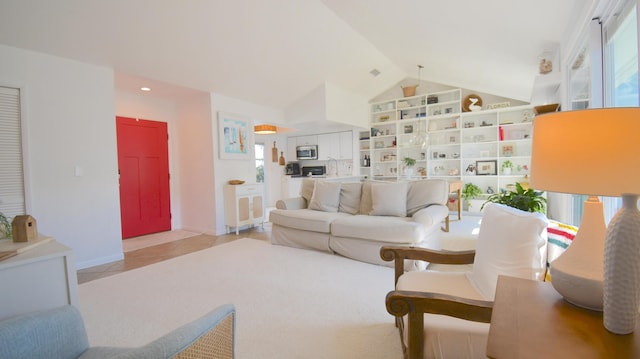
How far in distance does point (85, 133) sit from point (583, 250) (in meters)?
4.54

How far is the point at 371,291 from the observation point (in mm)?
2588

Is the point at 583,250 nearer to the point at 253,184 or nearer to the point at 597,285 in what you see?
the point at 597,285

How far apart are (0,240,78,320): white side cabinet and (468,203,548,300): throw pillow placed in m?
2.22

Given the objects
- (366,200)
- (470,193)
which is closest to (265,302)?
(366,200)

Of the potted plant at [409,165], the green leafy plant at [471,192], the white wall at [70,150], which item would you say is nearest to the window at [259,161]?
the potted plant at [409,165]

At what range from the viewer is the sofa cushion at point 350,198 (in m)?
4.06

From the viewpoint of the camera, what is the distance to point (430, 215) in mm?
3217

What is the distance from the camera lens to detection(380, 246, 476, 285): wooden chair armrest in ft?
5.84

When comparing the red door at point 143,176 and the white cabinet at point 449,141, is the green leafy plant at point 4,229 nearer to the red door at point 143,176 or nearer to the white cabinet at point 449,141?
the red door at point 143,176

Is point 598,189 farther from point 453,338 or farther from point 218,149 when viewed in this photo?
point 218,149

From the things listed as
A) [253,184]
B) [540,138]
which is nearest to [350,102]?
[253,184]

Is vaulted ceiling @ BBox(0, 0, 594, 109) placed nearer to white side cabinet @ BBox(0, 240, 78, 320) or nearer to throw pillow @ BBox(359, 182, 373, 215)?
throw pillow @ BBox(359, 182, 373, 215)

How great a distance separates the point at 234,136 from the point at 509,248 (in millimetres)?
4764

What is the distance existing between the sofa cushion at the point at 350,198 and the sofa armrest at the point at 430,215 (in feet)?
2.86
